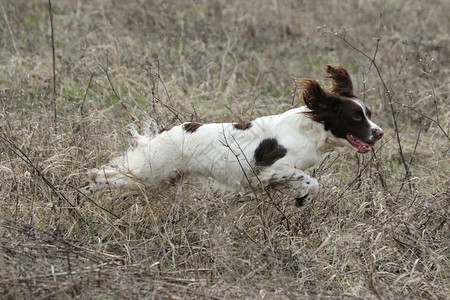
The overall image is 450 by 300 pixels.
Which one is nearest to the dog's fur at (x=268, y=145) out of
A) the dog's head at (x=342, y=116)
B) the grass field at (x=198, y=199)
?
the dog's head at (x=342, y=116)

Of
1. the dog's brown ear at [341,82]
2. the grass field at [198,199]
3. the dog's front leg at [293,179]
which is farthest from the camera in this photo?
the dog's brown ear at [341,82]

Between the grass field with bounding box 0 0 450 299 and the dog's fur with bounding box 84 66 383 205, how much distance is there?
13 centimetres

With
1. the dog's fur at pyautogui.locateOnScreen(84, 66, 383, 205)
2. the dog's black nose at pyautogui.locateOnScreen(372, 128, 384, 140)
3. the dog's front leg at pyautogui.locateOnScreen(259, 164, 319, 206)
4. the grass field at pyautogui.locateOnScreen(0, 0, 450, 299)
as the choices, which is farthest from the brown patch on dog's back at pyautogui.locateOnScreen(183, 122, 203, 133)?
the dog's black nose at pyautogui.locateOnScreen(372, 128, 384, 140)

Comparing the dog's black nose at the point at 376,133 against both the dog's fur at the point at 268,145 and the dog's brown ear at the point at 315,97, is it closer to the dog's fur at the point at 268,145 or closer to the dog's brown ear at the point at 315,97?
the dog's fur at the point at 268,145

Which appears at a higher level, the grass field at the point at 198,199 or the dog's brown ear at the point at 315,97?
the dog's brown ear at the point at 315,97

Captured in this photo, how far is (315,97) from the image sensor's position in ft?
14.9

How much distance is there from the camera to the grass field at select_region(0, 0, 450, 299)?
3.84 metres

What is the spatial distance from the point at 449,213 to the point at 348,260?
3.12ft

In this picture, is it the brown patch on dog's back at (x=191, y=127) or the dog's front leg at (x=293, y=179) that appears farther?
the brown patch on dog's back at (x=191, y=127)

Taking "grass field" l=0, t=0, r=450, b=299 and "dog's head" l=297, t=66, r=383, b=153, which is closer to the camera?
"grass field" l=0, t=0, r=450, b=299

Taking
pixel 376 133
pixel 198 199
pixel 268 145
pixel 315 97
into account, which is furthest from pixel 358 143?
pixel 198 199

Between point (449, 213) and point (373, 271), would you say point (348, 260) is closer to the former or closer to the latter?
point (373, 271)

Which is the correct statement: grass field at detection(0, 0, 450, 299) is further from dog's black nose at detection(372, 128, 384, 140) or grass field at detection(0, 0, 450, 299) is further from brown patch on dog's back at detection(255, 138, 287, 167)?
dog's black nose at detection(372, 128, 384, 140)

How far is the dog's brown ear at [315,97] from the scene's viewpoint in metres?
4.51
